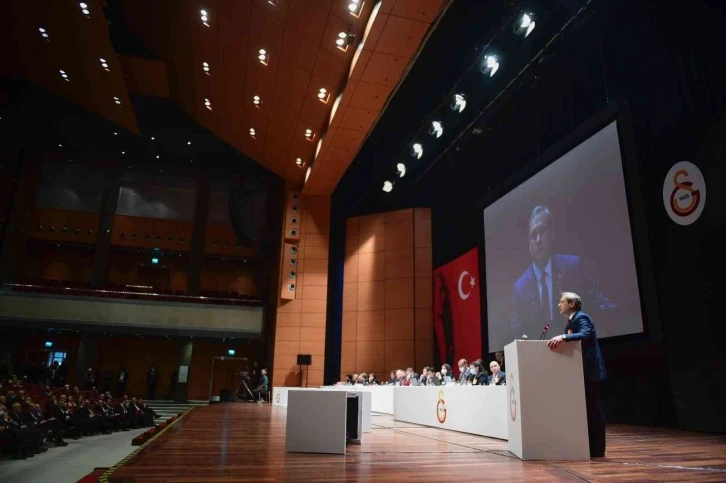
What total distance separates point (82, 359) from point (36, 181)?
20.5ft

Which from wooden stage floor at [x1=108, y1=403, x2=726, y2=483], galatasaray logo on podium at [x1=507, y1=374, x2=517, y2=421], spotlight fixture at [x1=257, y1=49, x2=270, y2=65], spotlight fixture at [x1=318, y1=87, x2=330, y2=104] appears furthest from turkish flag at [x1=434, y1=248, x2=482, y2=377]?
galatasaray logo on podium at [x1=507, y1=374, x2=517, y2=421]

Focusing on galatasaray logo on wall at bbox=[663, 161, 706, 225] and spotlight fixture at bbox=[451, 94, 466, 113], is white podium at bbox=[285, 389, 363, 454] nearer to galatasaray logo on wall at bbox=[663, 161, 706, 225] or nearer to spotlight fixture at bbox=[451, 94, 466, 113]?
galatasaray logo on wall at bbox=[663, 161, 706, 225]

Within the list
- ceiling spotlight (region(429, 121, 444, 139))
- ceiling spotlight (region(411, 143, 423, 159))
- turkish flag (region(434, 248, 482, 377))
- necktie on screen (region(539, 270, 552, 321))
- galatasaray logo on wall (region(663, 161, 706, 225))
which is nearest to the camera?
galatasaray logo on wall (region(663, 161, 706, 225))

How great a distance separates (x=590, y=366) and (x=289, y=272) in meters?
12.3

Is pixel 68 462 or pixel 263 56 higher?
pixel 263 56

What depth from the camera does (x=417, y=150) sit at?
34.6ft

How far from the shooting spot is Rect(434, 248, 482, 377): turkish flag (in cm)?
1104

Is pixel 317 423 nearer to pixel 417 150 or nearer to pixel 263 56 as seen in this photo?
pixel 417 150

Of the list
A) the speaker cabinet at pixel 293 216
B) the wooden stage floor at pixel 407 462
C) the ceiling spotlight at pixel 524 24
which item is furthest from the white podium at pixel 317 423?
the speaker cabinet at pixel 293 216

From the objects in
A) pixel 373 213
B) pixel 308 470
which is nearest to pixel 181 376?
pixel 373 213

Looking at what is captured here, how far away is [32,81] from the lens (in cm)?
1461

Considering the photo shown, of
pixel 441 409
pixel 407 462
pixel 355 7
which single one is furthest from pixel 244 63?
pixel 407 462

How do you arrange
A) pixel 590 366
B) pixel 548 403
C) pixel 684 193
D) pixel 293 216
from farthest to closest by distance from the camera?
pixel 293 216 → pixel 684 193 → pixel 590 366 → pixel 548 403

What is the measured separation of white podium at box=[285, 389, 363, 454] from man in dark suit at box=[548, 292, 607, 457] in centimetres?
159
